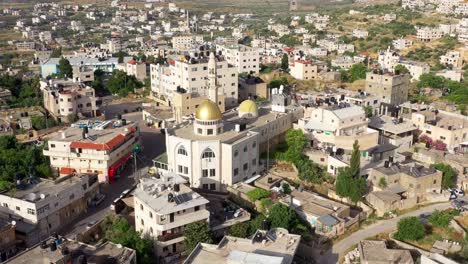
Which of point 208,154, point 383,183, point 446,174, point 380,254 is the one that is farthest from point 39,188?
point 446,174

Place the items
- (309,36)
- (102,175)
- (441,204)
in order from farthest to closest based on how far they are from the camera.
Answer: (309,36) < (102,175) < (441,204)

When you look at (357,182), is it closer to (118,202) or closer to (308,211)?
(308,211)

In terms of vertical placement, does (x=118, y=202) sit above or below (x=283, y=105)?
below

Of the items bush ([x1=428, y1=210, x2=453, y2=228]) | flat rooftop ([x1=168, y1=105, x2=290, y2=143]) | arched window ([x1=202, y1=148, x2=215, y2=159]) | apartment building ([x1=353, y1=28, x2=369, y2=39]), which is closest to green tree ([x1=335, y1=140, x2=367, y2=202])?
bush ([x1=428, y1=210, x2=453, y2=228])

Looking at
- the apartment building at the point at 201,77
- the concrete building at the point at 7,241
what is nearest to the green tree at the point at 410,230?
the concrete building at the point at 7,241

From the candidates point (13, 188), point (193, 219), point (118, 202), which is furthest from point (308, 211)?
point (13, 188)

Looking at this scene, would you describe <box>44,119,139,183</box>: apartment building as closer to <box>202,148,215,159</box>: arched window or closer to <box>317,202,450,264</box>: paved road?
<box>202,148,215,159</box>: arched window
